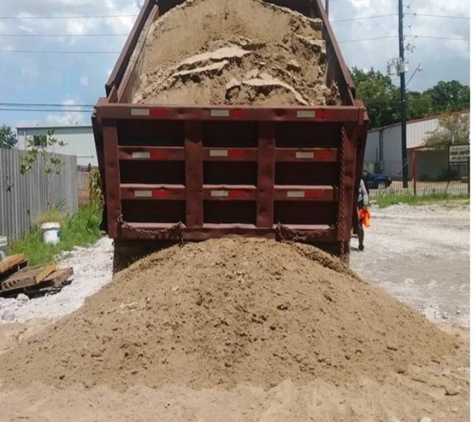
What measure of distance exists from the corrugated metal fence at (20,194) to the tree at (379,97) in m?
50.2

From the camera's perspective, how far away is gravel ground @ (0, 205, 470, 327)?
24.1 ft

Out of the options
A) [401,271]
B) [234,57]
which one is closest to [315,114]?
[234,57]

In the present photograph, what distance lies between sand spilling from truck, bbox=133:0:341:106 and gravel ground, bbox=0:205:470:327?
108 inches

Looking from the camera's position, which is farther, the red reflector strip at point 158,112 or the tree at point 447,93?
the tree at point 447,93

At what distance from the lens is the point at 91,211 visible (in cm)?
1723

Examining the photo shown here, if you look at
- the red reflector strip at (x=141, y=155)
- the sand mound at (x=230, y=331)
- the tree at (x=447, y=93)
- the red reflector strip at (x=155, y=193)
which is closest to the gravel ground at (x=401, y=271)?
the sand mound at (x=230, y=331)

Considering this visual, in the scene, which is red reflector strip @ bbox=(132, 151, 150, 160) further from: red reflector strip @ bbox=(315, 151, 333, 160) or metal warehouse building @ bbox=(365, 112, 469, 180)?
metal warehouse building @ bbox=(365, 112, 469, 180)

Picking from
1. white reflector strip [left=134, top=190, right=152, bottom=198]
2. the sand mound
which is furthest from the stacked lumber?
white reflector strip [left=134, top=190, right=152, bottom=198]

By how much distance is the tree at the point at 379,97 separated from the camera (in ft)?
207

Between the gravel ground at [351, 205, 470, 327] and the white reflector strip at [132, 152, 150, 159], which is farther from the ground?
the white reflector strip at [132, 152, 150, 159]

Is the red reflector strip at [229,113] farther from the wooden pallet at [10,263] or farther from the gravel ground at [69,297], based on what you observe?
the wooden pallet at [10,263]

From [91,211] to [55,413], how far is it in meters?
13.6

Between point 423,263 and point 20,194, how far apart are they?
25.7ft

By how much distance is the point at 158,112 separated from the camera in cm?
506
